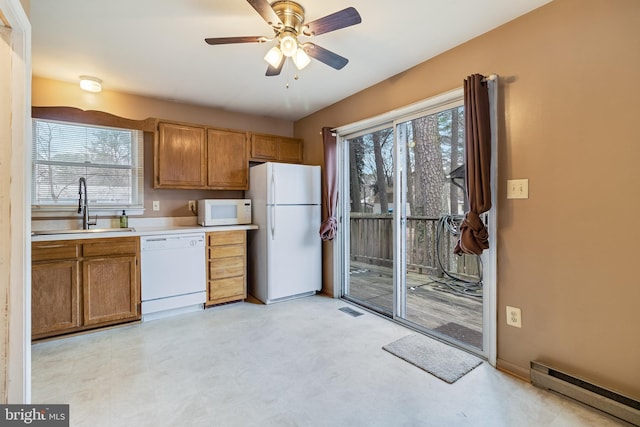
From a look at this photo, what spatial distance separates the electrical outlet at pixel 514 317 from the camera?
2.07 metres

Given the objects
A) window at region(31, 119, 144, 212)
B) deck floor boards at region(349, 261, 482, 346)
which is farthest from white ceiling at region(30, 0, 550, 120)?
deck floor boards at region(349, 261, 482, 346)

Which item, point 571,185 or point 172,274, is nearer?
point 571,185

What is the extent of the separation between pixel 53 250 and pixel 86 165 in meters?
1.07

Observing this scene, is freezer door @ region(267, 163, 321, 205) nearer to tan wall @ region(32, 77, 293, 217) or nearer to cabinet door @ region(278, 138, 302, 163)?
cabinet door @ region(278, 138, 302, 163)

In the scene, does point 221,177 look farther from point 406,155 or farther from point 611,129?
point 611,129

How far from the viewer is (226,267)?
3.49m

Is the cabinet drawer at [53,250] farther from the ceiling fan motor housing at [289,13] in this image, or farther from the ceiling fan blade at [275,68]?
the ceiling fan motor housing at [289,13]

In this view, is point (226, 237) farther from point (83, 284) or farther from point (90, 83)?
point (90, 83)

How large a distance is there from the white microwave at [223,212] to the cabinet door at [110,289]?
34.1 inches

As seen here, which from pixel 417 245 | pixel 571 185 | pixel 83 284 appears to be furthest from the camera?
pixel 417 245

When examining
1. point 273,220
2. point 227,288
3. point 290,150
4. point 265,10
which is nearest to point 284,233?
point 273,220

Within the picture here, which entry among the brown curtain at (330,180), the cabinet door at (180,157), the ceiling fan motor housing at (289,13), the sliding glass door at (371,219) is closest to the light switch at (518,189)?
the sliding glass door at (371,219)

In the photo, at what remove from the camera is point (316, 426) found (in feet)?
5.24

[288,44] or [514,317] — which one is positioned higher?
[288,44]
